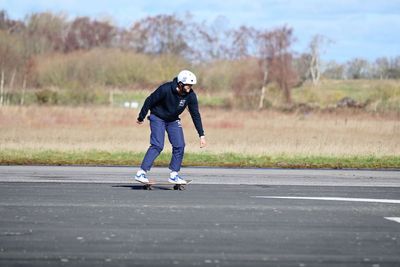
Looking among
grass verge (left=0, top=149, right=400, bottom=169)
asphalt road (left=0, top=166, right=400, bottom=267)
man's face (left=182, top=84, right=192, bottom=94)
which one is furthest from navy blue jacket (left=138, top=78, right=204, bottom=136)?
grass verge (left=0, top=149, right=400, bottom=169)

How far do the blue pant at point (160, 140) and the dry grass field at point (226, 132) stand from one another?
11.1m

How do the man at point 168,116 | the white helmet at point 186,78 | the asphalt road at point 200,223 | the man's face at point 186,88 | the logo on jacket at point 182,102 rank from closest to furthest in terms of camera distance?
the asphalt road at point 200,223 → the white helmet at point 186,78 → the man's face at point 186,88 → the man at point 168,116 → the logo on jacket at point 182,102

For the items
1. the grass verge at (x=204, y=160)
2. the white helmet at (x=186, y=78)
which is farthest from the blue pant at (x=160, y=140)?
the grass verge at (x=204, y=160)

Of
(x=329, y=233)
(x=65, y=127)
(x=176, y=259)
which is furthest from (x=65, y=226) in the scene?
(x=65, y=127)

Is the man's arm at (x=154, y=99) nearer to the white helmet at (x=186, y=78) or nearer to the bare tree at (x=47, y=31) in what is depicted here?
the white helmet at (x=186, y=78)

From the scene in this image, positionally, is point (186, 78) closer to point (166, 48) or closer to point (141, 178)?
point (141, 178)

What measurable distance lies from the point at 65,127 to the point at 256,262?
1199 inches

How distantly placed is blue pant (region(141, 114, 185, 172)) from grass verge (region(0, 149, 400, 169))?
258 inches

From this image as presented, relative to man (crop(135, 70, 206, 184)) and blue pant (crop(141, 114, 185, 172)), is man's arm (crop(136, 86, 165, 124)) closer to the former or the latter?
man (crop(135, 70, 206, 184))

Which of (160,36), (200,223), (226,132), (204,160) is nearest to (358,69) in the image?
(160,36)

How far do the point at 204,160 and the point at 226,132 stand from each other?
14.9 m

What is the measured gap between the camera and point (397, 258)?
6.98 meters

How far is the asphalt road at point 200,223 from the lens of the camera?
6.98 meters

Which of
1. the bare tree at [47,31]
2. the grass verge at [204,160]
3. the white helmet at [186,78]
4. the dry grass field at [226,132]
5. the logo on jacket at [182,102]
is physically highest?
the bare tree at [47,31]
